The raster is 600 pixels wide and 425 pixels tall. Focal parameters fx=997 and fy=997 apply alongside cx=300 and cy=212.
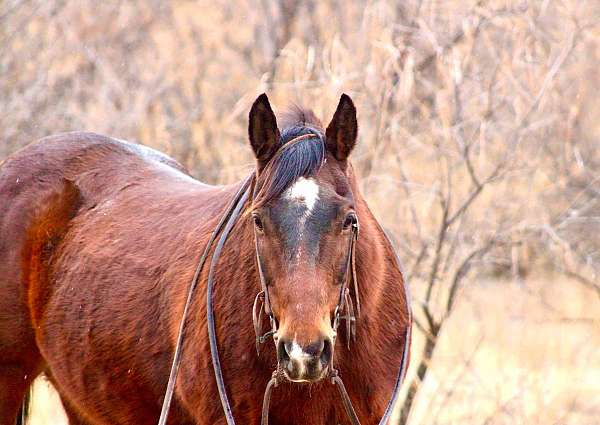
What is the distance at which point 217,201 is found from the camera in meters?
4.27

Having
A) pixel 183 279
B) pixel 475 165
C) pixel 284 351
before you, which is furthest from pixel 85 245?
pixel 475 165

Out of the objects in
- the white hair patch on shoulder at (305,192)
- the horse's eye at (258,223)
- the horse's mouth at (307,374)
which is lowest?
the horse's mouth at (307,374)

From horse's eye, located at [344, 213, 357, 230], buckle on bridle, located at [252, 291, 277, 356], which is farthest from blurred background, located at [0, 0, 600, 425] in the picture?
horse's eye, located at [344, 213, 357, 230]

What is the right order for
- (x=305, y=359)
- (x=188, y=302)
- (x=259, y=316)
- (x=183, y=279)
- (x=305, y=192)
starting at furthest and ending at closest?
(x=183, y=279)
(x=188, y=302)
(x=259, y=316)
(x=305, y=192)
(x=305, y=359)

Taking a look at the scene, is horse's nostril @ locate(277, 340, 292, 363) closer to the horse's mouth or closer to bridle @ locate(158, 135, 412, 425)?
the horse's mouth

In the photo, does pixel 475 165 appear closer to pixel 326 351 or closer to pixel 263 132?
pixel 263 132

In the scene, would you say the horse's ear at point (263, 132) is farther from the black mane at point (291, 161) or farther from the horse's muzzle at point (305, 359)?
the horse's muzzle at point (305, 359)

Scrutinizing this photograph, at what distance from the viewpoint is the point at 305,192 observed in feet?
10.4

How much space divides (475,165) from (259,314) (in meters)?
3.61

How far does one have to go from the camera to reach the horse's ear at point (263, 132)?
336cm

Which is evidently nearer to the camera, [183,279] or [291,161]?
[291,161]

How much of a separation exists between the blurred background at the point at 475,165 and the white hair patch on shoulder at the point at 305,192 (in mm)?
3050

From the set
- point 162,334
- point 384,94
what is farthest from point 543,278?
point 162,334

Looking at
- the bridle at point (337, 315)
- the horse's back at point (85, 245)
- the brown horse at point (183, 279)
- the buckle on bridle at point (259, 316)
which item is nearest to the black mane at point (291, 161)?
the brown horse at point (183, 279)
